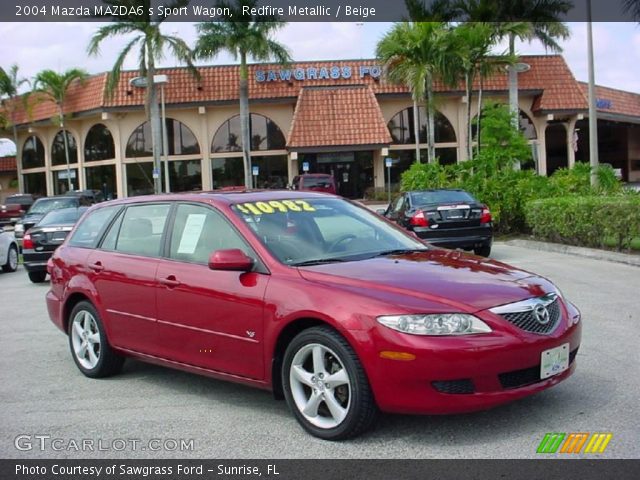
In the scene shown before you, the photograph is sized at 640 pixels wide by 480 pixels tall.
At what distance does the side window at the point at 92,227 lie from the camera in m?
6.80

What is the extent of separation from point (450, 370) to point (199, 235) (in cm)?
241

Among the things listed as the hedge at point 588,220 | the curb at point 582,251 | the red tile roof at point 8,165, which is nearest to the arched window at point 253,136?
the red tile roof at point 8,165

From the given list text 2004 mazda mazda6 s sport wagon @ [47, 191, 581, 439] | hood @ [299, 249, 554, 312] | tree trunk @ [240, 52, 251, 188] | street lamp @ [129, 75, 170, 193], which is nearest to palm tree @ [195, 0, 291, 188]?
tree trunk @ [240, 52, 251, 188]

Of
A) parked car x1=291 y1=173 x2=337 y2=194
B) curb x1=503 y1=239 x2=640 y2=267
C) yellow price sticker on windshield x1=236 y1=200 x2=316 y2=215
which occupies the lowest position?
curb x1=503 y1=239 x2=640 y2=267

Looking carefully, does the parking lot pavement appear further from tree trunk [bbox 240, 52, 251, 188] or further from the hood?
tree trunk [bbox 240, 52, 251, 188]

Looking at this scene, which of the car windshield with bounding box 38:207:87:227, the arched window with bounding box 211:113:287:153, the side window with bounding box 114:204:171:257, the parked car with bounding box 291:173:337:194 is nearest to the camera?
the side window with bounding box 114:204:171:257

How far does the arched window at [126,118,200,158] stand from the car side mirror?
126 ft

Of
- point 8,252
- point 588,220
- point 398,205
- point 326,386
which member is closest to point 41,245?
point 8,252

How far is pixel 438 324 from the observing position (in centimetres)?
430

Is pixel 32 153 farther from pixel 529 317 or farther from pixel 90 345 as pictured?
pixel 529 317

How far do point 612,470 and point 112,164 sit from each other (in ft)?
139

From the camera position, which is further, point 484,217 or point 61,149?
point 61,149

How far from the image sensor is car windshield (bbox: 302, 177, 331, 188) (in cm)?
2881

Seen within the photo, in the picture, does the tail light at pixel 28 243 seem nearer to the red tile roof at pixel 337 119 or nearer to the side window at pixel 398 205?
the side window at pixel 398 205
